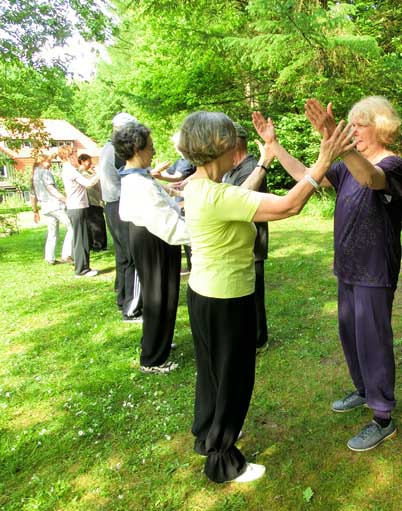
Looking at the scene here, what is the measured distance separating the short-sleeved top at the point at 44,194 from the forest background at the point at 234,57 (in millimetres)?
1788

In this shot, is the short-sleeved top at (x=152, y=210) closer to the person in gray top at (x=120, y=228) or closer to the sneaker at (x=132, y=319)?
the person in gray top at (x=120, y=228)

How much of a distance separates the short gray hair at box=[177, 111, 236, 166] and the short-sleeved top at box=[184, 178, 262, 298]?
14cm

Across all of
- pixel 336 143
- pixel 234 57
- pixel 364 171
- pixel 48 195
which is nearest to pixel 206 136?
pixel 336 143

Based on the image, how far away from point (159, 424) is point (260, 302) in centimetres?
142

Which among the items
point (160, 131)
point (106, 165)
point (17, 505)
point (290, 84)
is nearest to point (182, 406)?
point (17, 505)

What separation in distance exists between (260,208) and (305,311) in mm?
3306

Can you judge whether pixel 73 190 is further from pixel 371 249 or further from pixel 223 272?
pixel 371 249

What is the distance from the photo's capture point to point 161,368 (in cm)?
377

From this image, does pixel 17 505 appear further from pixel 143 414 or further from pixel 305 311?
pixel 305 311

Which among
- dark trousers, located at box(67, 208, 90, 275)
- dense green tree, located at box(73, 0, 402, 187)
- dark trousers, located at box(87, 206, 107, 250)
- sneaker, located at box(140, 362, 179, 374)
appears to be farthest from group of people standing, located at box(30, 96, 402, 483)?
dark trousers, located at box(87, 206, 107, 250)

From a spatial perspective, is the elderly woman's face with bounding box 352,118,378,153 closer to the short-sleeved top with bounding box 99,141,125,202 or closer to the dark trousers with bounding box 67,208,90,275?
the short-sleeved top with bounding box 99,141,125,202

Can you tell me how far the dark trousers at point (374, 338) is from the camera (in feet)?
8.06

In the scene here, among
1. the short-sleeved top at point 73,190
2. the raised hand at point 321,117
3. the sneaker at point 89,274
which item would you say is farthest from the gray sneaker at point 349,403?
the short-sleeved top at point 73,190

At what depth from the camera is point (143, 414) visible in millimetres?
3203
